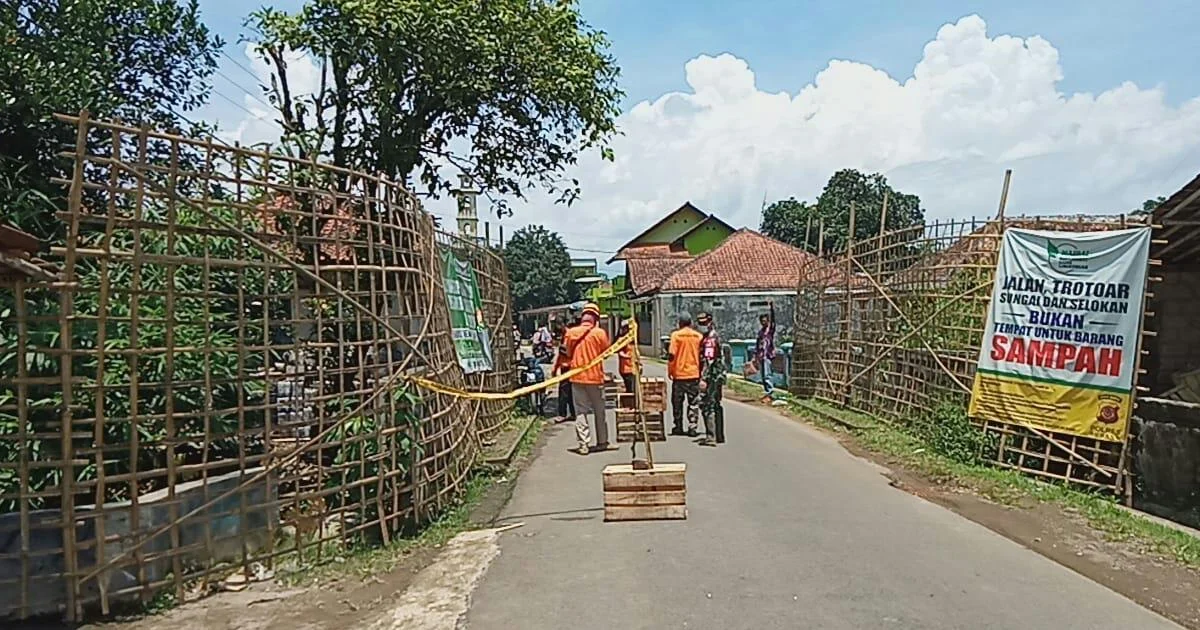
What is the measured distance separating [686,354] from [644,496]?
493cm

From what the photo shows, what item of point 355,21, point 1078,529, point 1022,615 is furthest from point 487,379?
point 1022,615

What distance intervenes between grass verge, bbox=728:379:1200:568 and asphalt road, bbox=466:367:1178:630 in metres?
1.06

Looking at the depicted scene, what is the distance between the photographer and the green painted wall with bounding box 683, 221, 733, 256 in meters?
69.9

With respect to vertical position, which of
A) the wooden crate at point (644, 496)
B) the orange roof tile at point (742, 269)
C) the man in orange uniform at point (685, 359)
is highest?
the orange roof tile at point (742, 269)

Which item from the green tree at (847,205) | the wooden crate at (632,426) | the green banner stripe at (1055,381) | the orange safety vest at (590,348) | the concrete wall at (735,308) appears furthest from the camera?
the green tree at (847,205)

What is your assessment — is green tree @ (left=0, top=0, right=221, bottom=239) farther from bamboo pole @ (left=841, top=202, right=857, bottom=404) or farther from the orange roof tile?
the orange roof tile

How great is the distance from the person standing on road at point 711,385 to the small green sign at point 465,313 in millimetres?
2910

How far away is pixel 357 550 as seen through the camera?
797cm

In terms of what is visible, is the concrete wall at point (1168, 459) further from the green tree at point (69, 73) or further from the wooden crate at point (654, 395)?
the green tree at point (69, 73)

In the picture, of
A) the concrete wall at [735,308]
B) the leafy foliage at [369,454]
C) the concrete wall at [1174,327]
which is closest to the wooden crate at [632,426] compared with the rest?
the leafy foliage at [369,454]

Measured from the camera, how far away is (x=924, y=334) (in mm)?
14492

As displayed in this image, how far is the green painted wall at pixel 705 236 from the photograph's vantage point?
6994 cm

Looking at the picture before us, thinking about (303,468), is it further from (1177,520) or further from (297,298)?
(1177,520)

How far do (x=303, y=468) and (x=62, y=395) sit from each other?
73.9 inches
